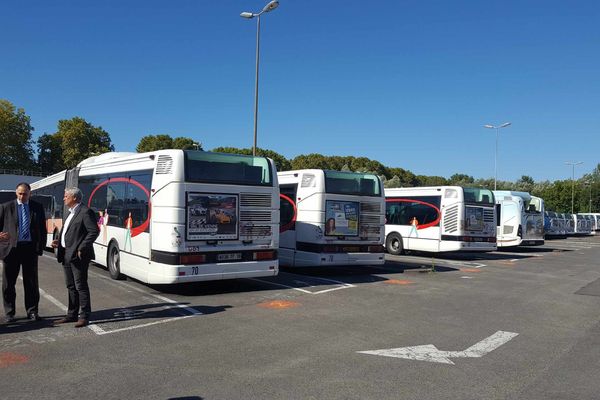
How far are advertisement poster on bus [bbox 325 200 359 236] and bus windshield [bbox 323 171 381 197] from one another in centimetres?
33

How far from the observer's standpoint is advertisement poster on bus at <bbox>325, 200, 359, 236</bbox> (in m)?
13.6

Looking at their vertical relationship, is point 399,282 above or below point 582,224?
below

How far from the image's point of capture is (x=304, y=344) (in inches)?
262

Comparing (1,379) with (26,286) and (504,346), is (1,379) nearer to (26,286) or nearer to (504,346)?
(26,286)

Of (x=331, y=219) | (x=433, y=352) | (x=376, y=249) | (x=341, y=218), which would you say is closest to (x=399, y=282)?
(x=376, y=249)

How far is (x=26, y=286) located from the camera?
7.41 m

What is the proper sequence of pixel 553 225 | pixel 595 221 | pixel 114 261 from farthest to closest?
pixel 595 221
pixel 553 225
pixel 114 261

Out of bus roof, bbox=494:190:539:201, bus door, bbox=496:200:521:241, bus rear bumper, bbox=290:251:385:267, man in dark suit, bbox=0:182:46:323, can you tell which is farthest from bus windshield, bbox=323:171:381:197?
bus roof, bbox=494:190:539:201

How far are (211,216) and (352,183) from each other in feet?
17.1

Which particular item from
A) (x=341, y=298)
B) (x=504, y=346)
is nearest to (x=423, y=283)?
(x=341, y=298)

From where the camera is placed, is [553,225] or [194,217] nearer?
[194,217]

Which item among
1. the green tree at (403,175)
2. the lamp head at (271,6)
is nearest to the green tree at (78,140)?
the green tree at (403,175)

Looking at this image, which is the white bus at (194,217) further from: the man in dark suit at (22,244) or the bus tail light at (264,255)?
the man in dark suit at (22,244)

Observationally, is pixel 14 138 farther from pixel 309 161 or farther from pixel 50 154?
pixel 309 161
